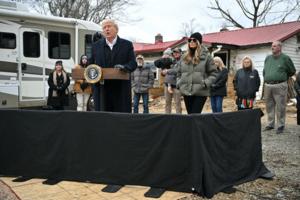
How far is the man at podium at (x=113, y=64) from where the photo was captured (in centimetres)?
464

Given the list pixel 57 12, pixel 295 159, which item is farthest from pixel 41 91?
Result: pixel 57 12

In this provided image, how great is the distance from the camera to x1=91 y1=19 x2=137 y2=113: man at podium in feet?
15.2

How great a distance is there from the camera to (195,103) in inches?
193

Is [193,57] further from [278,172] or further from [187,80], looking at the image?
[278,172]

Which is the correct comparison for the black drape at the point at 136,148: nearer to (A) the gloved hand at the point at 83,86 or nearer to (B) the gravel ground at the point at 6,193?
(B) the gravel ground at the point at 6,193

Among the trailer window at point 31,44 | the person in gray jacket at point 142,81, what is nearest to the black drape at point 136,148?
the person in gray jacket at point 142,81

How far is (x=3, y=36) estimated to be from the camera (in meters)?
8.87

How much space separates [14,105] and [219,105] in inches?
195

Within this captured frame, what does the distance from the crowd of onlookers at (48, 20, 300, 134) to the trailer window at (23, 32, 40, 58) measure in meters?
1.62

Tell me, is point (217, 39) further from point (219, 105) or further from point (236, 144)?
point (236, 144)

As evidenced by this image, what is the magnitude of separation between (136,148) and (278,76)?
4.32 metres

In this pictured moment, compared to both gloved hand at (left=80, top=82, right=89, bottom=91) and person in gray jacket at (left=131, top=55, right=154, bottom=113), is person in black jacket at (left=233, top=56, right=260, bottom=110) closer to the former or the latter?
person in gray jacket at (left=131, top=55, right=154, bottom=113)

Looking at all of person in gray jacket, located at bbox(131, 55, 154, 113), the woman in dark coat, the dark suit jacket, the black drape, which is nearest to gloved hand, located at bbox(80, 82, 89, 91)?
the woman in dark coat

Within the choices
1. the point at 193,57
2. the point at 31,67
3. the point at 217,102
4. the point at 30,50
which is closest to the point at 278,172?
the point at 193,57
